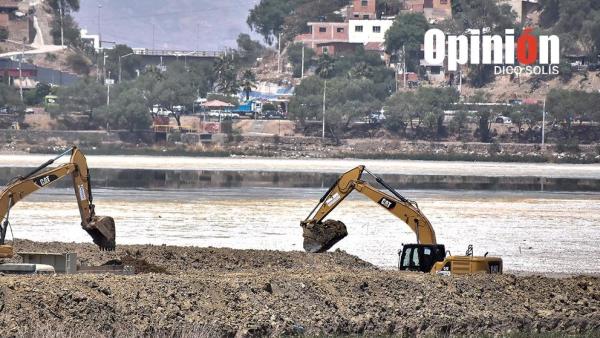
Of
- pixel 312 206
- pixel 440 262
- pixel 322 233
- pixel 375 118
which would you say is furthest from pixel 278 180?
pixel 375 118

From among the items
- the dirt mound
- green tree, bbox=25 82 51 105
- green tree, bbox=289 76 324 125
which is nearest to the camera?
the dirt mound

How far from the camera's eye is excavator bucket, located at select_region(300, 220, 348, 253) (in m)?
45.8

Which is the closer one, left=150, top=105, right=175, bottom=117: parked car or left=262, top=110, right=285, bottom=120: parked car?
left=262, top=110, right=285, bottom=120: parked car

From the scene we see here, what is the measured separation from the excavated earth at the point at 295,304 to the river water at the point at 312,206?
32.9 ft

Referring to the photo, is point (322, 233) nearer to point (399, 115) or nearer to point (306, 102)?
point (399, 115)

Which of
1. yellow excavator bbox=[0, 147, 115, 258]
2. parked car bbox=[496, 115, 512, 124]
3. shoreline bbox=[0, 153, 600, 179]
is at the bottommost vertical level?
shoreline bbox=[0, 153, 600, 179]

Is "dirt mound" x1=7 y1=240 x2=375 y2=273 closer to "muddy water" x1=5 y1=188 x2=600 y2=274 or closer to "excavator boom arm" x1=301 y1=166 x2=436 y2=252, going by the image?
"excavator boom arm" x1=301 y1=166 x2=436 y2=252

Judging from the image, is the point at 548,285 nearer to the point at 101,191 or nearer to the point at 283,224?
the point at 283,224

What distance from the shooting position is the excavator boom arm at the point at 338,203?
43562mm

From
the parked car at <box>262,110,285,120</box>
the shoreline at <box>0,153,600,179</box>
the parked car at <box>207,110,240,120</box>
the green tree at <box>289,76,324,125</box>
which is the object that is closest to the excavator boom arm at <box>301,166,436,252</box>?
the shoreline at <box>0,153,600,179</box>

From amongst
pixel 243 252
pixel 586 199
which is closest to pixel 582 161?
pixel 586 199

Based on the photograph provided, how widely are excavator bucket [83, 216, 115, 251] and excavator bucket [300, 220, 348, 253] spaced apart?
566cm

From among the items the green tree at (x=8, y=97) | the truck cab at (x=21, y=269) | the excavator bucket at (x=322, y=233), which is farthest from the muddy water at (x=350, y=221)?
the green tree at (x=8, y=97)

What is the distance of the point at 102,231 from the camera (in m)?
43.8
